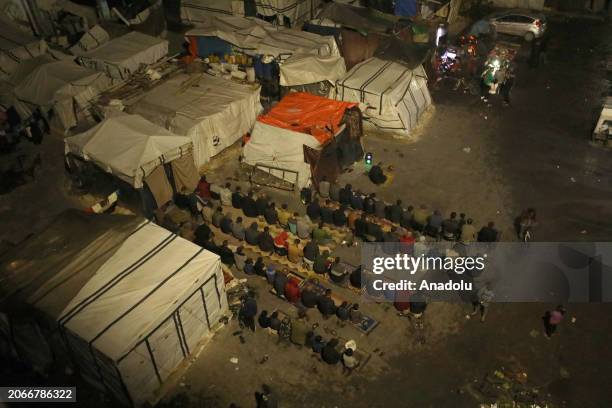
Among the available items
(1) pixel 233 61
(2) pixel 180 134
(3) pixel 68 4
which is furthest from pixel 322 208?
(3) pixel 68 4

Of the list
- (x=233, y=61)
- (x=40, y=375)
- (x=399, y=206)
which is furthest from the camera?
(x=233, y=61)

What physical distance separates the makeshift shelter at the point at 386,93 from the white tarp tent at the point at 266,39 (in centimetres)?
299

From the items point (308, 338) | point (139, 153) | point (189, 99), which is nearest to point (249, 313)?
point (308, 338)

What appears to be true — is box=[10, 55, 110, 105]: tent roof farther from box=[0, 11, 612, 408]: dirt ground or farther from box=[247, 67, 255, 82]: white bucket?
box=[247, 67, 255, 82]: white bucket

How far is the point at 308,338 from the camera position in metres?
15.7

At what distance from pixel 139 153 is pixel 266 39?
10.6m

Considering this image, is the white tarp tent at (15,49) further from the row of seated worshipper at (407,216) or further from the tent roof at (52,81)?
the row of seated worshipper at (407,216)

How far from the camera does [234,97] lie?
22797 millimetres

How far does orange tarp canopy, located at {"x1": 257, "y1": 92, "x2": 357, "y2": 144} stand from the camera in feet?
67.8

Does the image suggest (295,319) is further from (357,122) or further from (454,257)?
(357,122)

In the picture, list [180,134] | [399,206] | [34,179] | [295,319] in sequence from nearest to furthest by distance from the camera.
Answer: [295,319] → [399,206] → [180,134] → [34,179]

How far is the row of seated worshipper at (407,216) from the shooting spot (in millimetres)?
18000

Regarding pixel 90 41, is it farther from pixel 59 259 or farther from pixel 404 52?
pixel 59 259

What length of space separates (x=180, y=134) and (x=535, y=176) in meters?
14.1
